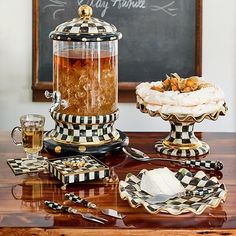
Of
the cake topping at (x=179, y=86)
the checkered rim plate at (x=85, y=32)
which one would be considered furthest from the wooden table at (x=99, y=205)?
the checkered rim plate at (x=85, y=32)

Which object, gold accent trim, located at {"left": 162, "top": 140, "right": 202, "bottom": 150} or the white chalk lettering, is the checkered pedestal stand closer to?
gold accent trim, located at {"left": 162, "top": 140, "right": 202, "bottom": 150}

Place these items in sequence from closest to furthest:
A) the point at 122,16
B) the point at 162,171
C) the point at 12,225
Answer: the point at 12,225 < the point at 162,171 < the point at 122,16

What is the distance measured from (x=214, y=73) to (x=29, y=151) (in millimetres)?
1126

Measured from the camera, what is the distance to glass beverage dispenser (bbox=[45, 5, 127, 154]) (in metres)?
1.91

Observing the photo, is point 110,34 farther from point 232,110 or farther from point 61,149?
point 232,110

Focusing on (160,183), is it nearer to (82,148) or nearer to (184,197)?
(184,197)

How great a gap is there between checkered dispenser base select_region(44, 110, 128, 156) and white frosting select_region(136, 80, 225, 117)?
0.15 metres

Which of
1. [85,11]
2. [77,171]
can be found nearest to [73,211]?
[77,171]

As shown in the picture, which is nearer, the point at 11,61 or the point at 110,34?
the point at 110,34

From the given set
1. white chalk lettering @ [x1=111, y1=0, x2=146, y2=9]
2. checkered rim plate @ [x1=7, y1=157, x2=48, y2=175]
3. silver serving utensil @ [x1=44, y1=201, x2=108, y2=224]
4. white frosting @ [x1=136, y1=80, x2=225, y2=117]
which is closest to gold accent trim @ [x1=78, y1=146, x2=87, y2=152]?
checkered rim plate @ [x1=7, y1=157, x2=48, y2=175]

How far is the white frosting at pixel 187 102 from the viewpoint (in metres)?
1.88

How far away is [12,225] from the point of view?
1.42 meters

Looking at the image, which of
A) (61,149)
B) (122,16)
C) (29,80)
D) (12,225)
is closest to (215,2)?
(122,16)

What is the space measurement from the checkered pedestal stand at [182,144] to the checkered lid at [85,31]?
0.33 metres
